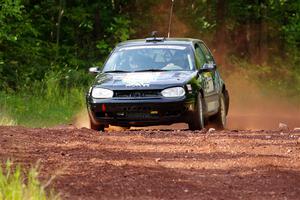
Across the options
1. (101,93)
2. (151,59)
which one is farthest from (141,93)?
(151,59)

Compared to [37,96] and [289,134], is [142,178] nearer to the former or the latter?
[289,134]

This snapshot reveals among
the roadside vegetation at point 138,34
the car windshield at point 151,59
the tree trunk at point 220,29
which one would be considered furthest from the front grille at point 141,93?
the tree trunk at point 220,29

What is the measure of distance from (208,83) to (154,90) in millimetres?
1652

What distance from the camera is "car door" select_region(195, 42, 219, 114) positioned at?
15391mm

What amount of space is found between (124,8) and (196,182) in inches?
964

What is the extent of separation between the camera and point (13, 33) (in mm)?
26047

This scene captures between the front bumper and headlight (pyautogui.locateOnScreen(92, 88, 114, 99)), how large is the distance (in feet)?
0.20

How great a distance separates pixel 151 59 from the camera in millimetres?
15719

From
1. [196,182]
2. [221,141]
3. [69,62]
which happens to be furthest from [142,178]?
[69,62]

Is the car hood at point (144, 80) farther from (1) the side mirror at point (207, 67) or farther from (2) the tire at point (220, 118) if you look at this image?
(2) the tire at point (220, 118)

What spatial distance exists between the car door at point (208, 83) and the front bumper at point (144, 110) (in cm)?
91

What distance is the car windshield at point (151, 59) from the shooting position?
611 inches

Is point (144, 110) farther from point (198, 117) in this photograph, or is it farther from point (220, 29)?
point (220, 29)

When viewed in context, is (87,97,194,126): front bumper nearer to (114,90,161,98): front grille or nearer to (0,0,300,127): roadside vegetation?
(114,90,161,98): front grille
